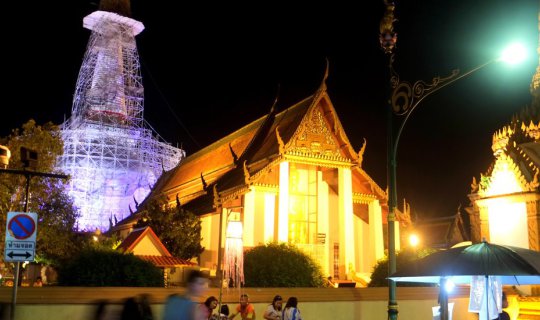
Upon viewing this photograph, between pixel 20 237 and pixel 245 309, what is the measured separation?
454 centimetres

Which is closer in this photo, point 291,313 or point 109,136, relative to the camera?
point 291,313

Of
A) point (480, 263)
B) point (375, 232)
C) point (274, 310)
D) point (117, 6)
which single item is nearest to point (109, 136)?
point (117, 6)

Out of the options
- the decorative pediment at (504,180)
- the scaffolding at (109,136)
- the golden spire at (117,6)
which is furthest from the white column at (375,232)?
the golden spire at (117,6)

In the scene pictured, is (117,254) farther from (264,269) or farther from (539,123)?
(539,123)

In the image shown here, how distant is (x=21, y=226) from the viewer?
8.59 metres

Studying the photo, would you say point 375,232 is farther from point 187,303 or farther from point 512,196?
point 187,303

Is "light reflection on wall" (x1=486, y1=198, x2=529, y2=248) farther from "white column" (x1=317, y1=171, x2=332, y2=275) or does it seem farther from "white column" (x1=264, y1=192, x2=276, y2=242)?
"white column" (x1=264, y1=192, x2=276, y2=242)

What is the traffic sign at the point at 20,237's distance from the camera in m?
8.43

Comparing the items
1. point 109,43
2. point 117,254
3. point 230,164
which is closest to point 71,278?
point 117,254

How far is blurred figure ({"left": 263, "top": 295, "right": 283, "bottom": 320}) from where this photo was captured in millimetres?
10898

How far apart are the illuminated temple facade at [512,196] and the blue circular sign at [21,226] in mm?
17146

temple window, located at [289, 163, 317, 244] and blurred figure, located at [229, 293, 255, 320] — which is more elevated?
temple window, located at [289, 163, 317, 244]

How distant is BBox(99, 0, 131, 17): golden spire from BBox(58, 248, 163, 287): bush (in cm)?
5441

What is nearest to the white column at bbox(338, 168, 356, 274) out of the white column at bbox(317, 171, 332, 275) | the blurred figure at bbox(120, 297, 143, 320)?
the white column at bbox(317, 171, 332, 275)
